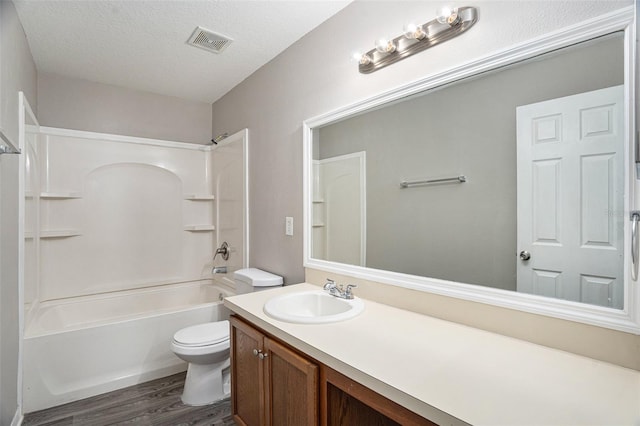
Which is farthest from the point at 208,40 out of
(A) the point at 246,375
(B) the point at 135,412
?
(B) the point at 135,412

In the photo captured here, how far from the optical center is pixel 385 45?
150 centimetres

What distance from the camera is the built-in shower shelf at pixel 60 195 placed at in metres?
2.60

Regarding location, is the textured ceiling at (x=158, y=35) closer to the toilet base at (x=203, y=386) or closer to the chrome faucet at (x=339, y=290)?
the chrome faucet at (x=339, y=290)

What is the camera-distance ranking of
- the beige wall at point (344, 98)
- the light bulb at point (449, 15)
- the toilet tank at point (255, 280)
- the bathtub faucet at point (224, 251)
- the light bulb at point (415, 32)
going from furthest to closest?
the bathtub faucet at point (224, 251), the toilet tank at point (255, 280), the light bulb at point (415, 32), the light bulb at point (449, 15), the beige wall at point (344, 98)

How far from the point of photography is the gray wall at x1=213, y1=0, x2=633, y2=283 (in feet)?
3.73

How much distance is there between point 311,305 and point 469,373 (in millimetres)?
945

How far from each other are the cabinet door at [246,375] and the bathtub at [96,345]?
1138 mm

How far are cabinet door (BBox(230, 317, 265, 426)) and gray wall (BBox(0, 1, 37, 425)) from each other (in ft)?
3.73

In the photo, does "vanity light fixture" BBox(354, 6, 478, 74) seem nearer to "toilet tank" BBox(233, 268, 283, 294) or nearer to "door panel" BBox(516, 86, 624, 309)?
"door panel" BBox(516, 86, 624, 309)

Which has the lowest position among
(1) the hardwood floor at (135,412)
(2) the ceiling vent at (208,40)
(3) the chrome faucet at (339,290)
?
(1) the hardwood floor at (135,412)

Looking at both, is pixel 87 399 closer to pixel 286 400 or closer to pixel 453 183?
pixel 286 400

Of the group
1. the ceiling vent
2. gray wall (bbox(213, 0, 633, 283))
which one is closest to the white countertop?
gray wall (bbox(213, 0, 633, 283))

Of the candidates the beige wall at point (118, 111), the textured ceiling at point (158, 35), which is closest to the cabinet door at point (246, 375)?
the textured ceiling at point (158, 35)

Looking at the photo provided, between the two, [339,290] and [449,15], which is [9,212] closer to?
[339,290]
